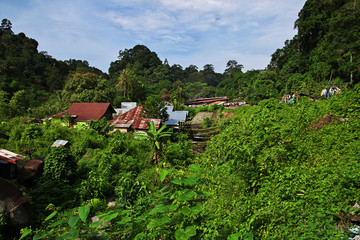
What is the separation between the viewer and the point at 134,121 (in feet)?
59.4

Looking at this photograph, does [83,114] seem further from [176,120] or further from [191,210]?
[191,210]

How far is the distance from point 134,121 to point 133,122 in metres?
0.23

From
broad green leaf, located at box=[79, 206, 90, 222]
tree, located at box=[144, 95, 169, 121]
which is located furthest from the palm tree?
broad green leaf, located at box=[79, 206, 90, 222]

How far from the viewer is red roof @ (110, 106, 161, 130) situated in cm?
1723

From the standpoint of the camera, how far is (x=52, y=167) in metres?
7.87

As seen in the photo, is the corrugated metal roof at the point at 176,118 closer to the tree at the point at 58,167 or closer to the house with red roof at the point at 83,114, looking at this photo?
the house with red roof at the point at 83,114

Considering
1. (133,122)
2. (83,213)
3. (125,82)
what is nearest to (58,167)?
(83,213)

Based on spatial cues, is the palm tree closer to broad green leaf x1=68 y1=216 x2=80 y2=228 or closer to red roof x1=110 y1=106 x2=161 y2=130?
red roof x1=110 y1=106 x2=161 y2=130

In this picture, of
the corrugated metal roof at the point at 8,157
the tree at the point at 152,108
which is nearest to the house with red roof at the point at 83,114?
the tree at the point at 152,108

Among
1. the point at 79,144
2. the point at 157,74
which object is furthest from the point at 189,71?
the point at 79,144

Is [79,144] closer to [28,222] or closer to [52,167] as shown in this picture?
[52,167]

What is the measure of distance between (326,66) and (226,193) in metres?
28.1

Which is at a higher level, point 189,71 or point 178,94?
point 189,71

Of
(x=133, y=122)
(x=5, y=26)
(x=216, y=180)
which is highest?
(x=5, y=26)
